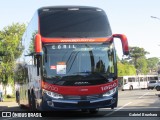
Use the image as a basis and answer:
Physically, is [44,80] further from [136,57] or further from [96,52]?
[136,57]

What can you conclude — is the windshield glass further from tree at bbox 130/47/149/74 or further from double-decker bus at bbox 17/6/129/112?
tree at bbox 130/47/149/74

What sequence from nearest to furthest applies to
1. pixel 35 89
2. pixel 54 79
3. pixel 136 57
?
pixel 54 79
pixel 35 89
pixel 136 57

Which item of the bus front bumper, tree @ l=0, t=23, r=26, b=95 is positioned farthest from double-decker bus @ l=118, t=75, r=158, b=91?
the bus front bumper

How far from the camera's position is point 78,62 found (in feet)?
53.7

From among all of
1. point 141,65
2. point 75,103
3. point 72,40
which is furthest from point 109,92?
point 141,65

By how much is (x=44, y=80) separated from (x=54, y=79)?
0.35 metres

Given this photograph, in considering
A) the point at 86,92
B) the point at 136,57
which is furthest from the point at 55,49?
the point at 136,57

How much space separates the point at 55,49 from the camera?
16297 mm

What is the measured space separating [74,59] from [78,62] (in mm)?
178

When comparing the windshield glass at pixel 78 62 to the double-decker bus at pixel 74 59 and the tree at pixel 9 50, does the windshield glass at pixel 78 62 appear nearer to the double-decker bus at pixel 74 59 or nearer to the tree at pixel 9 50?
the double-decker bus at pixel 74 59

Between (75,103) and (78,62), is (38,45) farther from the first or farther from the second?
(75,103)

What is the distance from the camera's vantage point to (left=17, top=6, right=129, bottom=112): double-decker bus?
630 inches

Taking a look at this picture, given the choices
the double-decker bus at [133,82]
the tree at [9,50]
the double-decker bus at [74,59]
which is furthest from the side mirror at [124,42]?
the double-decker bus at [133,82]

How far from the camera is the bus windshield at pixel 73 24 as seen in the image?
1650cm
